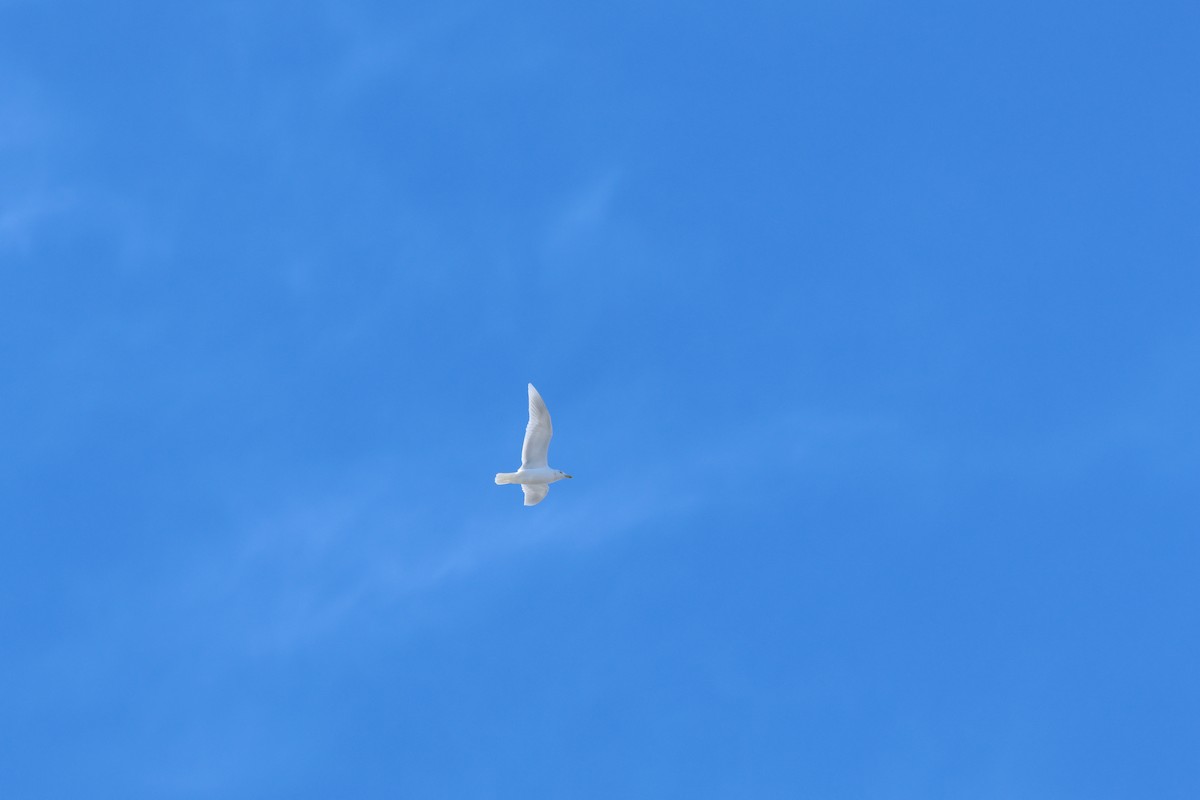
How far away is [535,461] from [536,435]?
1.61 metres

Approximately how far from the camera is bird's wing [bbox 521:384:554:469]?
79062mm

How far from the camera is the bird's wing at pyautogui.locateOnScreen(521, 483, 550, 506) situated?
3226 inches

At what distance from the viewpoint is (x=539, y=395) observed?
7894 centimetres

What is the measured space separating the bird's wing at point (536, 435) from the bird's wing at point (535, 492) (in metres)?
1.02

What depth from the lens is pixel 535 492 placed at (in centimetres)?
8212

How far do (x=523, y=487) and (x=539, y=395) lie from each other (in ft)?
16.1

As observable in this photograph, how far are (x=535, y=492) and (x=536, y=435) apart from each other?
10.6ft

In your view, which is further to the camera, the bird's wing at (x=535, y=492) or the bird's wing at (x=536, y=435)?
the bird's wing at (x=535, y=492)

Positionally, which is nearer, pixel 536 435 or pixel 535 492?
pixel 536 435

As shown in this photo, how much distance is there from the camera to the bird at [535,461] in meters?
79.2

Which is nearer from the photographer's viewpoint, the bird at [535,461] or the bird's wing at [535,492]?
the bird at [535,461]

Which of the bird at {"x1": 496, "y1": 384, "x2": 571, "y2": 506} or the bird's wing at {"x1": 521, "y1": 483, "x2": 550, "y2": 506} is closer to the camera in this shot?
the bird at {"x1": 496, "y1": 384, "x2": 571, "y2": 506}

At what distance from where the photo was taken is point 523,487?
82.2m

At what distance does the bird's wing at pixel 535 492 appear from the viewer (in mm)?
81938
